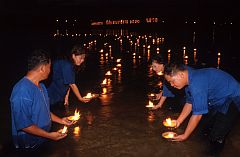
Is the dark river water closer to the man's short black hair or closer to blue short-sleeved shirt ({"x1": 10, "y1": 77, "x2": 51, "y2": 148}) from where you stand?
blue short-sleeved shirt ({"x1": 10, "y1": 77, "x2": 51, "y2": 148})

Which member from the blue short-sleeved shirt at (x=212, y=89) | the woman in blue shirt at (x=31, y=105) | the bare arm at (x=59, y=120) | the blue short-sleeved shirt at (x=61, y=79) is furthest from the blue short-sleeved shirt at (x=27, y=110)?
the blue short-sleeved shirt at (x=212, y=89)

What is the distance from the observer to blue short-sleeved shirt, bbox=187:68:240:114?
4.02 meters

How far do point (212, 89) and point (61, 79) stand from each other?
350cm

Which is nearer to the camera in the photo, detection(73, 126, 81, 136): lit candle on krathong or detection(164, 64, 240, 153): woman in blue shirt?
detection(164, 64, 240, 153): woman in blue shirt

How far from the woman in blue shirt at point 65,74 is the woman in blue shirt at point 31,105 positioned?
159cm

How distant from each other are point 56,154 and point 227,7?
3068 cm

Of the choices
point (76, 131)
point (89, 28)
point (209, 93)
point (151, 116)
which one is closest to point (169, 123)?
point (209, 93)

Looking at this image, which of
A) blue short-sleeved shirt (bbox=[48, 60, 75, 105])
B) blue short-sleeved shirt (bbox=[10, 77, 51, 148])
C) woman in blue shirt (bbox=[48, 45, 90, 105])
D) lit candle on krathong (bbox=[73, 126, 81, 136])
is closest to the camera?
blue short-sleeved shirt (bbox=[10, 77, 51, 148])

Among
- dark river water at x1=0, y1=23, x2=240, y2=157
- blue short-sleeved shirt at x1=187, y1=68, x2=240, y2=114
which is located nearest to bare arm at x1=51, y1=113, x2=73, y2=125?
dark river water at x1=0, y1=23, x2=240, y2=157

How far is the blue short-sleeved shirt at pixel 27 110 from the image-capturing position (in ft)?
12.8

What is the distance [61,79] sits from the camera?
21.9ft

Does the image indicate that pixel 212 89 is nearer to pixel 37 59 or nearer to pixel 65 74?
pixel 37 59

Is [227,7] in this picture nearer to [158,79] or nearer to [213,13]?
[213,13]

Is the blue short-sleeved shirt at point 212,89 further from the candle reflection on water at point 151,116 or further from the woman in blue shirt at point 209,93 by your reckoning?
the candle reflection on water at point 151,116
